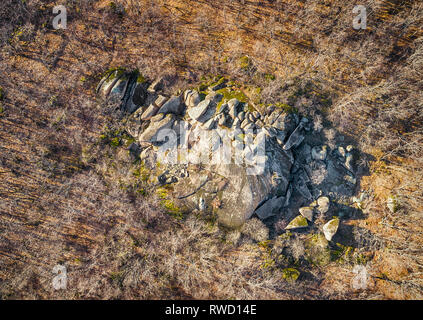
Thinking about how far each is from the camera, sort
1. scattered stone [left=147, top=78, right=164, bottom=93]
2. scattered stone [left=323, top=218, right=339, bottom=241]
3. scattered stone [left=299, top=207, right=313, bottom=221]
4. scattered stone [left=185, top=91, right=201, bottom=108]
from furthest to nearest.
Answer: scattered stone [left=147, top=78, right=164, bottom=93], scattered stone [left=185, top=91, right=201, bottom=108], scattered stone [left=299, top=207, right=313, bottom=221], scattered stone [left=323, top=218, right=339, bottom=241]

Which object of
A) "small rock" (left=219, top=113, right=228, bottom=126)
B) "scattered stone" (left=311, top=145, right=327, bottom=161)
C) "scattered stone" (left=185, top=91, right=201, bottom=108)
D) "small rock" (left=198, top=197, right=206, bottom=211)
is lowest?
"small rock" (left=198, top=197, right=206, bottom=211)

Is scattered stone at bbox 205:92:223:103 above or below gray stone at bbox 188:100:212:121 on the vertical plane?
above

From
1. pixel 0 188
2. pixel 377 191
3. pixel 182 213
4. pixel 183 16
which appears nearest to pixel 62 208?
pixel 0 188

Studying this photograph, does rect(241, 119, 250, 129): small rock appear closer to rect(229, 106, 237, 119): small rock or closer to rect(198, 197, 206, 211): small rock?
rect(229, 106, 237, 119): small rock

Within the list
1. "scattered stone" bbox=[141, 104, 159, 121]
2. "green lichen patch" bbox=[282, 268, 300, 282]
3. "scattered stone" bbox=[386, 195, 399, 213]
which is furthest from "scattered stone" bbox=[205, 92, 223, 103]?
"scattered stone" bbox=[386, 195, 399, 213]

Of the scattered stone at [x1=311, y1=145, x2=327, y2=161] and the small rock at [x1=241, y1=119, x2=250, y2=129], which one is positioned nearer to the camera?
the small rock at [x1=241, y1=119, x2=250, y2=129]

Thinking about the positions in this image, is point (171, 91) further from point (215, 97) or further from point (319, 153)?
point (319, 153)

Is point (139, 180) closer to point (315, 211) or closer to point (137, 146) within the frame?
point (137, 146)
